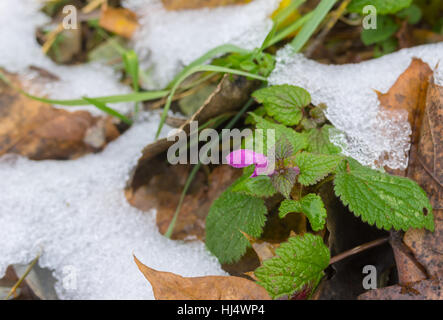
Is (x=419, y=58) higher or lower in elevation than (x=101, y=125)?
higher

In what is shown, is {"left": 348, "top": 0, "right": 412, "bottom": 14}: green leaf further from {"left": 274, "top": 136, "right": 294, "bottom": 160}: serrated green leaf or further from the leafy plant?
{"left": 274, "top": 136, "right": 294, "bottom": 160}: serrated green leaf

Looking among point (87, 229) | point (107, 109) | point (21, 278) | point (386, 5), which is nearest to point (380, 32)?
point (386, 5)

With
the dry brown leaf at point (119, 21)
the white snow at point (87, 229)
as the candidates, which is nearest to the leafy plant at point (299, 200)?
the white snow at point (87, 229)

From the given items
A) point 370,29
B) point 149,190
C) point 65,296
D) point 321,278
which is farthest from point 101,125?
point 370,29

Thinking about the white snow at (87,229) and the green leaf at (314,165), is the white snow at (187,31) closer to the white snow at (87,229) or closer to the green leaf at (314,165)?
the white snow at (87,229)

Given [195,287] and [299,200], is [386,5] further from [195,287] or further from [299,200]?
[195,287]

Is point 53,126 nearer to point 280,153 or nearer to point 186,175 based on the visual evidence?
point 186,175
